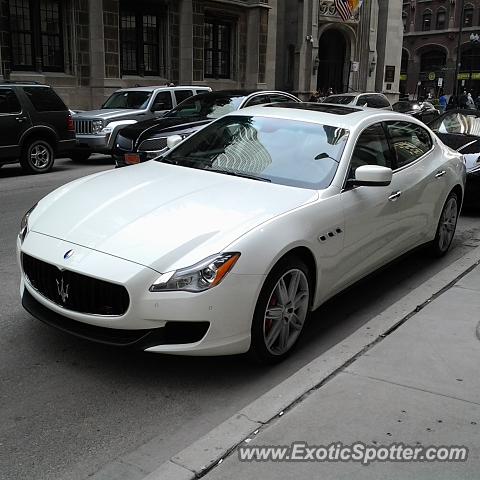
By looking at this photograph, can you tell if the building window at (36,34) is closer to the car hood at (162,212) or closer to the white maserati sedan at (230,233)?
the white maserati sedan at (230,233)

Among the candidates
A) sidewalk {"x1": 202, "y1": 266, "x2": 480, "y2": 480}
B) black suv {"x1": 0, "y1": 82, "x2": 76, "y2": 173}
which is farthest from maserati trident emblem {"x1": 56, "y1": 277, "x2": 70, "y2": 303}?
black suv {"x1": 0, "y1": 82, "x2": 76, "y2": 173}

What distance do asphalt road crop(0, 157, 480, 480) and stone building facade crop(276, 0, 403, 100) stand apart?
30499 mm

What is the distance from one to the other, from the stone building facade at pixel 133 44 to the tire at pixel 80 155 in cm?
741

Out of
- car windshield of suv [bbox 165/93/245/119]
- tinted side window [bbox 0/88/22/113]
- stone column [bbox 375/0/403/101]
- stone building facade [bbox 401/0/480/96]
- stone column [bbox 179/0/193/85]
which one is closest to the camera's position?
tinted side window [bbox 0/88/22/113]

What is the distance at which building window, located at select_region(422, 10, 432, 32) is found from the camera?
75.5 meters

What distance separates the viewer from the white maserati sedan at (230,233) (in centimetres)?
348

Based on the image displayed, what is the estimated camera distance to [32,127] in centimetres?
1245

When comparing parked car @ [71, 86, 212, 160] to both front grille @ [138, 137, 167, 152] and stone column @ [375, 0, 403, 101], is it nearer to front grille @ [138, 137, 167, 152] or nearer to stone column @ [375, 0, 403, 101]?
front grille @ [138, 137, 167, 152]

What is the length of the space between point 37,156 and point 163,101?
4.11m

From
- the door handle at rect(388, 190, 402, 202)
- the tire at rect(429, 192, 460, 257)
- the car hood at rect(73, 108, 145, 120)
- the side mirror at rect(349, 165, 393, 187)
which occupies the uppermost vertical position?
the side mirror at rect(349, 165, 393, 187)

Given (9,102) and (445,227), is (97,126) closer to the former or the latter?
(9,102)

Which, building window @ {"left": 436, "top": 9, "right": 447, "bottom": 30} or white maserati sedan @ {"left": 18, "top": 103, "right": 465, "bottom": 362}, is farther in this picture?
building window @ {"left": 436, "top": 9, "right": 447, "bottom": 30}

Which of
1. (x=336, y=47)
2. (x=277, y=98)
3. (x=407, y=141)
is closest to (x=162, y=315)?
(x=407, y=141)

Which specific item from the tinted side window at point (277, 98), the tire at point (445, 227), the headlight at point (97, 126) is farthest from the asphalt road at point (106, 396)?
the headlight at point (97, 126)
